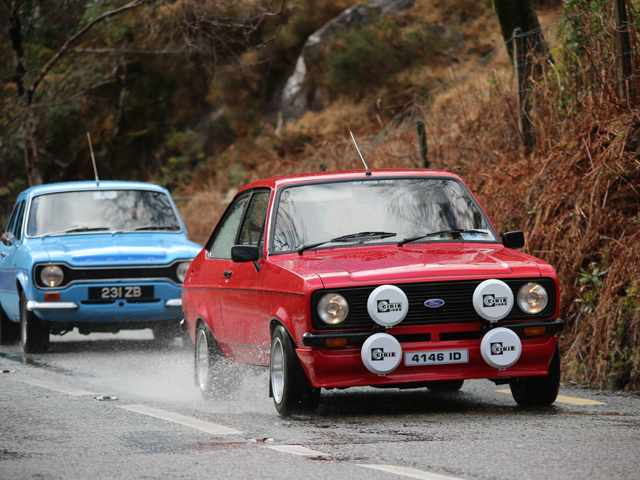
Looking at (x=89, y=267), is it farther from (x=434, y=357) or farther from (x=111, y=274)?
(x=434, y=357)

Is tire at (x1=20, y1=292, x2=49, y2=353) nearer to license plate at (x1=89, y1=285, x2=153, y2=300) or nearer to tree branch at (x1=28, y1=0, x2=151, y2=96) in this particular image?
license plate at (x1=89, y1=285, x2=153, y2=300)

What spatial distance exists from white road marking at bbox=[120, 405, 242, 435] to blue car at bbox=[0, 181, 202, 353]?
4109 mm

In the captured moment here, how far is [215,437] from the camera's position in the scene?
6.16 meters

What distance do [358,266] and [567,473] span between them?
88.1 inches

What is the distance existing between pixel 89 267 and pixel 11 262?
1491mm

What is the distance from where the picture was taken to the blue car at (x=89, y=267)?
38.2 feet

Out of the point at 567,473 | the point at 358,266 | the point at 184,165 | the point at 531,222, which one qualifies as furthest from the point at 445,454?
the point at 184,165

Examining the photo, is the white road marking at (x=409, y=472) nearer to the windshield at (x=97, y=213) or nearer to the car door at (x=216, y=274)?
the car door at (x=216, y=274)

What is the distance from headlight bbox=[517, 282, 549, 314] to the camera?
22.0 ft

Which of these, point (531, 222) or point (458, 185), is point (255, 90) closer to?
point (531, 222)

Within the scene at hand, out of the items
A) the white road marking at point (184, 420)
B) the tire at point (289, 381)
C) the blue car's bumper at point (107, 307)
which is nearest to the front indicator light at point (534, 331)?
the tire at point (289, 381)

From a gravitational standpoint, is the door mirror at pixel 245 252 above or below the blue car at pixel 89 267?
above

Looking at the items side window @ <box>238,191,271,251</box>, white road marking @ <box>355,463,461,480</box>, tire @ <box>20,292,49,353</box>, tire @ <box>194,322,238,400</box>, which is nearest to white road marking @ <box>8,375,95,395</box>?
tire @ <box>194,322,238,400</box>

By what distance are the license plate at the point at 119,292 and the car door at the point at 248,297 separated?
3.76 m
